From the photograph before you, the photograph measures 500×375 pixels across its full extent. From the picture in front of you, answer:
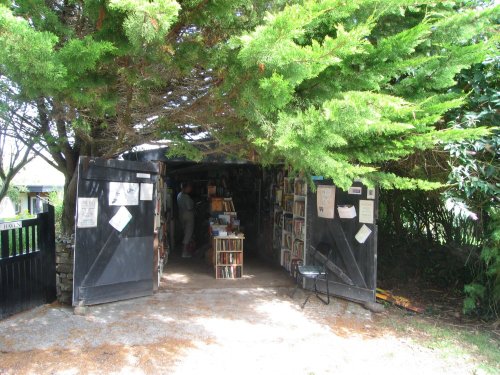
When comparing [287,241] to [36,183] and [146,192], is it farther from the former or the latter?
[36,183]

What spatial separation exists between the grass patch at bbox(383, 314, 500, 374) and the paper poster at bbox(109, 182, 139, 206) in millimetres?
4010

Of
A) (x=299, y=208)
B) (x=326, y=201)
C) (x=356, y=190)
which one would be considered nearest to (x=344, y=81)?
(x=356, y=190)

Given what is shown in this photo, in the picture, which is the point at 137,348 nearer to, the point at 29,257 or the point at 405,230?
the point at 29,257

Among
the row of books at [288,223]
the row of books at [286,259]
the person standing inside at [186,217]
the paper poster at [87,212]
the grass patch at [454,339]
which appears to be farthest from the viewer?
the person standing inside at [186,217]

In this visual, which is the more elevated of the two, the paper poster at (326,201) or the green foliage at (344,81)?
the green foliage at (344,81)

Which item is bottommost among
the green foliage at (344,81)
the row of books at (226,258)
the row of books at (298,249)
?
the row of books at (226,258)

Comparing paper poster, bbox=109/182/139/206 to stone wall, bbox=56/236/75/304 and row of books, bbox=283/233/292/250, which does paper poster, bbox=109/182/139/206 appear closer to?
stone wall, bbox=56/236/75/304

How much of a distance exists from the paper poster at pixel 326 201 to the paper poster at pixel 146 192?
267 cm

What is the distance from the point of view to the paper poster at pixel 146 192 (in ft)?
19.5

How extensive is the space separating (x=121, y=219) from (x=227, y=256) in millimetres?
2487

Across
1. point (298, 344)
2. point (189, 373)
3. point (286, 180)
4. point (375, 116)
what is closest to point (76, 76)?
point (375, 116)

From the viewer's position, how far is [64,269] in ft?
19.1

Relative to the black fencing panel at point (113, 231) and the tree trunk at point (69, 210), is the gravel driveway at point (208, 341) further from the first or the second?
the tree trunk at point (69, 210)

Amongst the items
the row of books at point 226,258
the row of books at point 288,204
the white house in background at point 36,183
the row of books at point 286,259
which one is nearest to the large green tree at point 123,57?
the row of books at point 226,258
